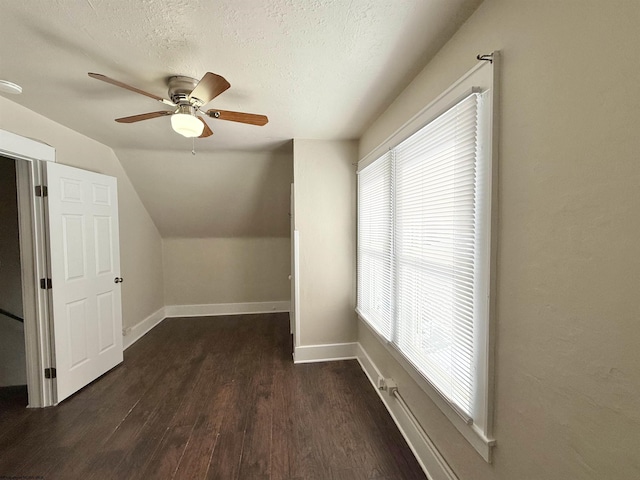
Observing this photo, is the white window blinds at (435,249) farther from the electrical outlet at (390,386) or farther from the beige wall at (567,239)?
the electrical outlet at (390,386)

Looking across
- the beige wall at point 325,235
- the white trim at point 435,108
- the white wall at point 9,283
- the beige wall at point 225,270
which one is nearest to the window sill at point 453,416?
the beige wall at point 325,235

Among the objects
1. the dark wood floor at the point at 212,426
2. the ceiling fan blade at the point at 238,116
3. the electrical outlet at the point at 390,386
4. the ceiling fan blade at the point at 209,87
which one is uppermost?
the ceiling fan blade at the point at 209,87

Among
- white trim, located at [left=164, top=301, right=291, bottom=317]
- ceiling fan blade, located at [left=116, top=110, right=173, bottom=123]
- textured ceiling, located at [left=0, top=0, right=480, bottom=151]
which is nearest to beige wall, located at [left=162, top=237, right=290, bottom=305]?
white trim, located at [left=164, top=301, right=291, bottom=317]

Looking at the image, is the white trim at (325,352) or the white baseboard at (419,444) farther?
the white trim at (325,352)

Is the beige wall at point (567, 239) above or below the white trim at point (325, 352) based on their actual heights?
above

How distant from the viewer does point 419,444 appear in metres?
1.65

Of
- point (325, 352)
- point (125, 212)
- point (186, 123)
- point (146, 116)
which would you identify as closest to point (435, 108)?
point (186, 123)

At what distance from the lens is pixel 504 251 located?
1.03m

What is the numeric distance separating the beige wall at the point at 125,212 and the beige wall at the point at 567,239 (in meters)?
3.15

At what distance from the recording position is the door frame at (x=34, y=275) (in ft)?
7.04

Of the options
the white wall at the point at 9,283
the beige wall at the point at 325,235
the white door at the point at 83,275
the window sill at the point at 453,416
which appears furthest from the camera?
the beige wall at the point at 325,235

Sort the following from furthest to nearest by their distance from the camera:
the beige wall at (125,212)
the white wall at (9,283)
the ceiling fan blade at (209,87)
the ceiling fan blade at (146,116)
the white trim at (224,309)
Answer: the white trim at (224,309) → the white wall at (9,283) → the beige wall at (125,212) → the ceiling fan blade at (146,116) → the ceiling fan blade at (209,87)

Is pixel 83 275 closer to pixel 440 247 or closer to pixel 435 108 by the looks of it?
pixel 440 247

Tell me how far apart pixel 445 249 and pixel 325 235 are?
5.36 feet
